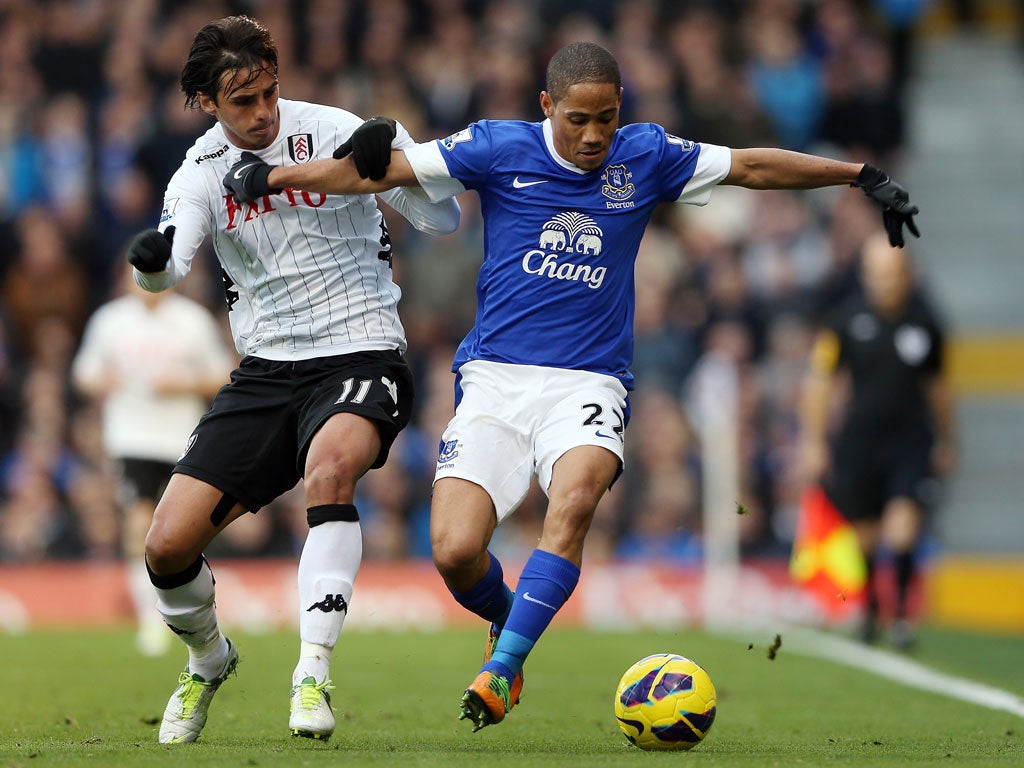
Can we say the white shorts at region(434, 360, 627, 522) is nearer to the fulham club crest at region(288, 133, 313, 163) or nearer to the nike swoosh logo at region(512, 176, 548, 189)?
the nike swoosh logo at region(512, 176, 548, 189)

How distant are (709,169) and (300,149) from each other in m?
1.63

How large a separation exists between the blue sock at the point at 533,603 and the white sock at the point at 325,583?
59 cm

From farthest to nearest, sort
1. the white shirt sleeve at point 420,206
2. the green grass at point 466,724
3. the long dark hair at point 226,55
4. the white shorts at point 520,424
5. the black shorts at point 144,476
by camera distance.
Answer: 1. the black shorts at point 144,476
2. the white shirt sleeve at point 420,206
3. the white shorts at point 520,424
4. the long dark hair at point 226,55
5. the green grass at point 466,724

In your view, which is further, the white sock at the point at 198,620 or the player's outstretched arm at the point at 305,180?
the white sock at the point at 198,620

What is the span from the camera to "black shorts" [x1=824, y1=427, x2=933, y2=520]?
1261 cm

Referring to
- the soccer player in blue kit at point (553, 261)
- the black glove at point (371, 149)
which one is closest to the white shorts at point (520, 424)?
the soccer player in blue kit at point (553, 261)

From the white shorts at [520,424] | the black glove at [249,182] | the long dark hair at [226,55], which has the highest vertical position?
the long dark hair at [226,55]

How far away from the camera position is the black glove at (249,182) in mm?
6555

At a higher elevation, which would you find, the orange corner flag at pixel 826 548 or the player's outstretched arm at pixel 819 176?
the player's outstretched arm at pixel 819 176

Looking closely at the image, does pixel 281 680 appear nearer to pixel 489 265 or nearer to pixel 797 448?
pixel 489 265

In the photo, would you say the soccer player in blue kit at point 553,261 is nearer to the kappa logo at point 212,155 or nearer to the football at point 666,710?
the kappa logo at point 212,155

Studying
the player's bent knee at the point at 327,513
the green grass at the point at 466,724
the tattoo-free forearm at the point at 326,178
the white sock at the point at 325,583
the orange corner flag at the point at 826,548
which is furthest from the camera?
the orange corner flag at the point at 826,548

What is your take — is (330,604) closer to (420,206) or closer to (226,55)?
(420,206)

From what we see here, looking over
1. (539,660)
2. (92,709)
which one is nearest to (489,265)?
(92,709)
